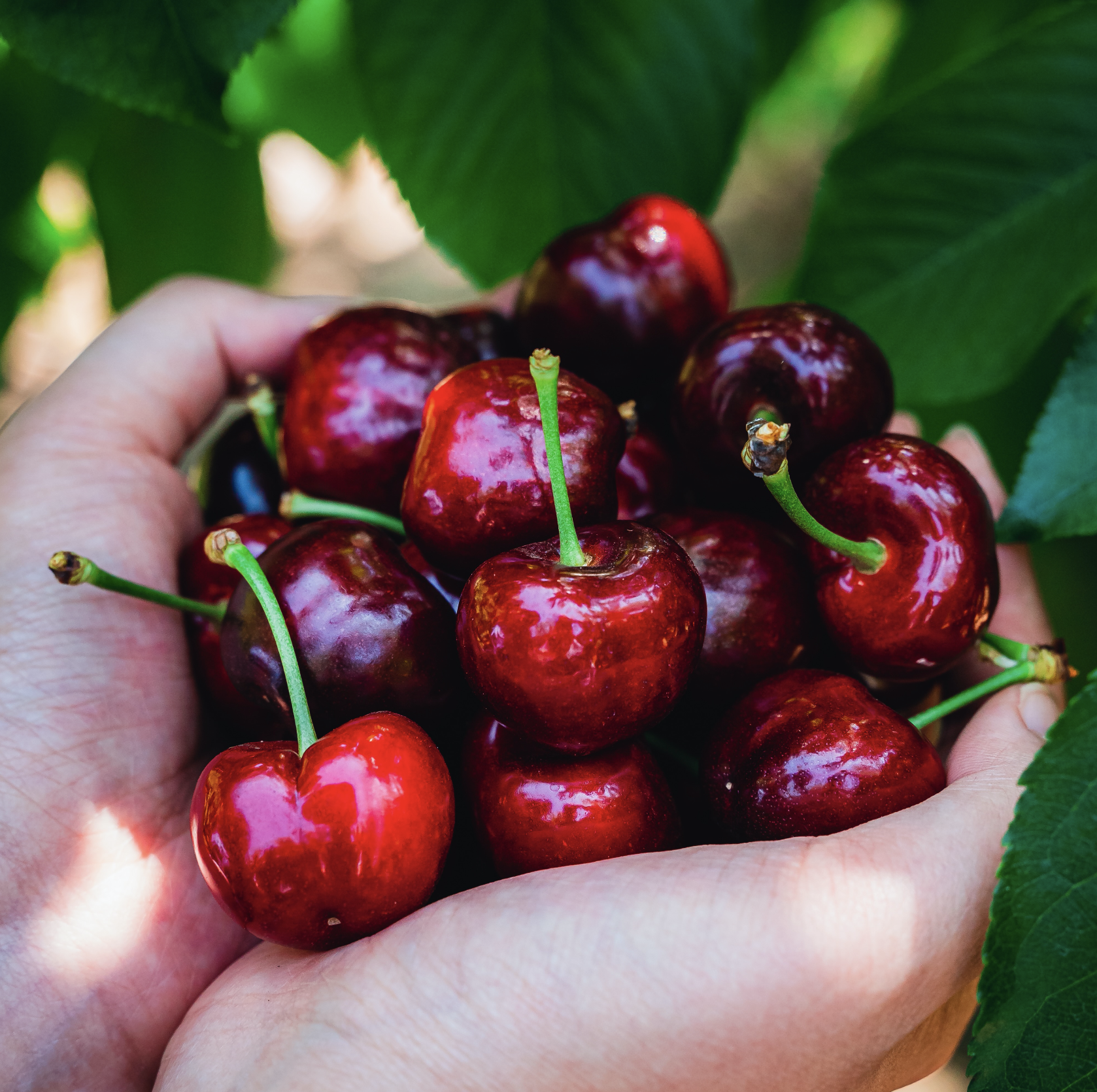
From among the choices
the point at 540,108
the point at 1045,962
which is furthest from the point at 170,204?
the point at 1045,962

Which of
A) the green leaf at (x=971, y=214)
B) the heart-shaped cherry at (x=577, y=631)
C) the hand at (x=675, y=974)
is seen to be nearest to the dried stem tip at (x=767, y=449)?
the heart-shaped cherry at (x=577, y=631)

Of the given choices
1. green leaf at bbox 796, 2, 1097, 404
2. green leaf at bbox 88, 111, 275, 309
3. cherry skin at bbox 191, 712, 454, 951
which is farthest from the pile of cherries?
green leaf at bbox 88, 111, 275, 309

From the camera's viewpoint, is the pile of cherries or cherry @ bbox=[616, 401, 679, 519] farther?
cherry @ bbox=[616, 401, 679, 519]

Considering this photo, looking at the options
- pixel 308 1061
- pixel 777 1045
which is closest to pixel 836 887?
pixel 777 1045

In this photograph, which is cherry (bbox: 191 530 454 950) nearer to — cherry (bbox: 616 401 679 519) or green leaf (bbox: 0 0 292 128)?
cherry (bbox: 616 401 679 519)

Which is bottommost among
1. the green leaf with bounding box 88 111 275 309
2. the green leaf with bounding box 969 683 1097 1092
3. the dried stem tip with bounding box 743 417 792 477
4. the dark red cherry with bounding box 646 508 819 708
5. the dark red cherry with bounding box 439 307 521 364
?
the green leaf with bounding box 969 683 1097 1092

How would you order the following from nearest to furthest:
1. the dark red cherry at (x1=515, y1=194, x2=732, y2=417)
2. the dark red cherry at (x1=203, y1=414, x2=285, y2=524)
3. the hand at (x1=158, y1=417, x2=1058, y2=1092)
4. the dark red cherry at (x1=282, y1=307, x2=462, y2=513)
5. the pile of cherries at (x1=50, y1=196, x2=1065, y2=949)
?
the hand at (x1=158, y1=417, x2=1058, y2=1092), the pile of cherries at (x1=50, y1=196, x2=1065, y2=949), the dark red cherry at (x1=282, y1=307, x2=462, y2=513), the dark red cherry at (x1=515, y1=194, x2=732, y2=417), the dark red cherry at (x1=203, y1=414, x2=285, y2=524)

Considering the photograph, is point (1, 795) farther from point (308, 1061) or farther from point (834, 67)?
point (834, 67)
